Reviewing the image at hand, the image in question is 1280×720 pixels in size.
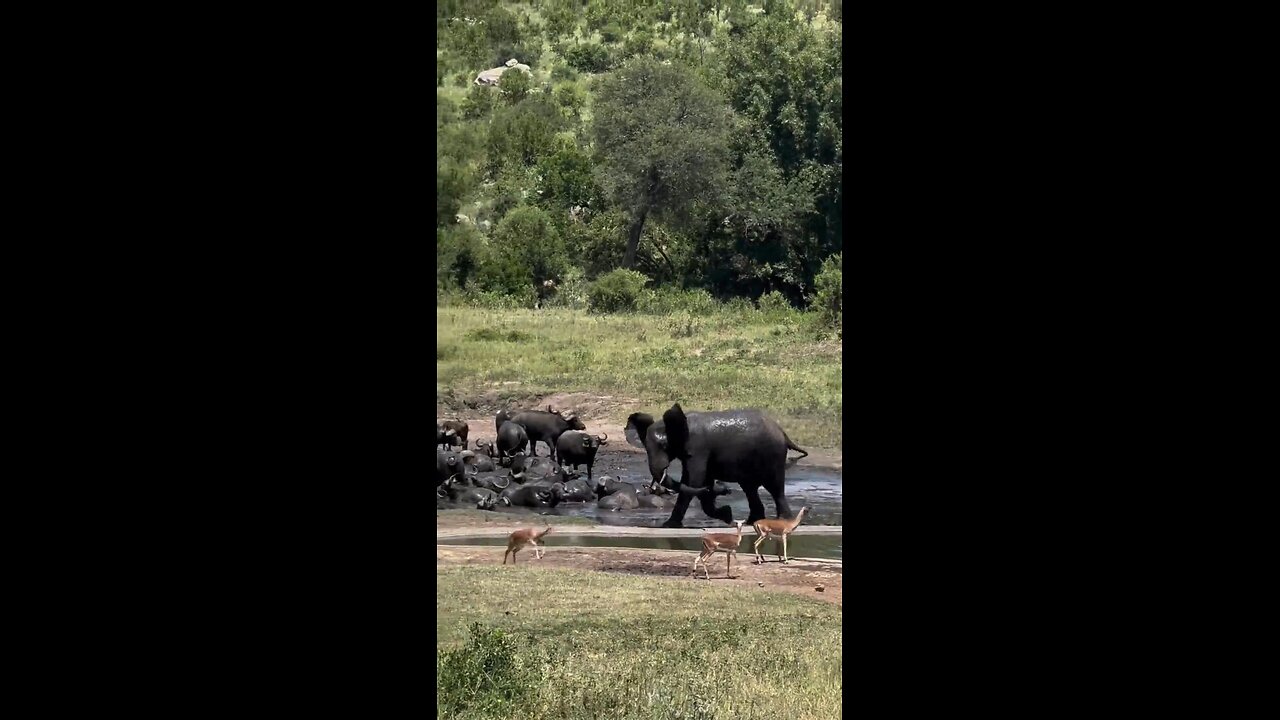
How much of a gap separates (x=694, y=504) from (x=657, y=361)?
4092 millimetres

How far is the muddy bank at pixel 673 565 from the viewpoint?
7.75 meters

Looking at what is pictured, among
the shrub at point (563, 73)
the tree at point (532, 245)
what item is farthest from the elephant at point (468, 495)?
the shrub at point (563, 73)

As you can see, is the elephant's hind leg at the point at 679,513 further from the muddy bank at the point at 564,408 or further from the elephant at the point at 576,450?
the muddy bank at the point at 564,408

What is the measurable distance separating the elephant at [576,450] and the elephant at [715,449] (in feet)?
3.12

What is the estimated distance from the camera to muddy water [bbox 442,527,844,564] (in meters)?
8.64

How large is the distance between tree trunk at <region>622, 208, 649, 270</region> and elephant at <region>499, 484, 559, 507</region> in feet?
20.1

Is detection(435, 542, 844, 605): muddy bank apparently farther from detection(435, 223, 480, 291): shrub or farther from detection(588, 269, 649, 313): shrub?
detection(435, 223, 480, 291): shrub

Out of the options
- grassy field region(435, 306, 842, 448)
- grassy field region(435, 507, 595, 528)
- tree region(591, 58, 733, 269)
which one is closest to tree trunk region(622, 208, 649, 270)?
tree region(591, 58, 733, 269)

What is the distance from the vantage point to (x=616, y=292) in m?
14.6

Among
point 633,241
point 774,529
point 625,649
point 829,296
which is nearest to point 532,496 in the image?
point 774,529

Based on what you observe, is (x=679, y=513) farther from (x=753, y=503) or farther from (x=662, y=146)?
(x=662, y=146)

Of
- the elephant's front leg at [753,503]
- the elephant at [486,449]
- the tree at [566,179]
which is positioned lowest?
the elephant's front leg at [753,503]
